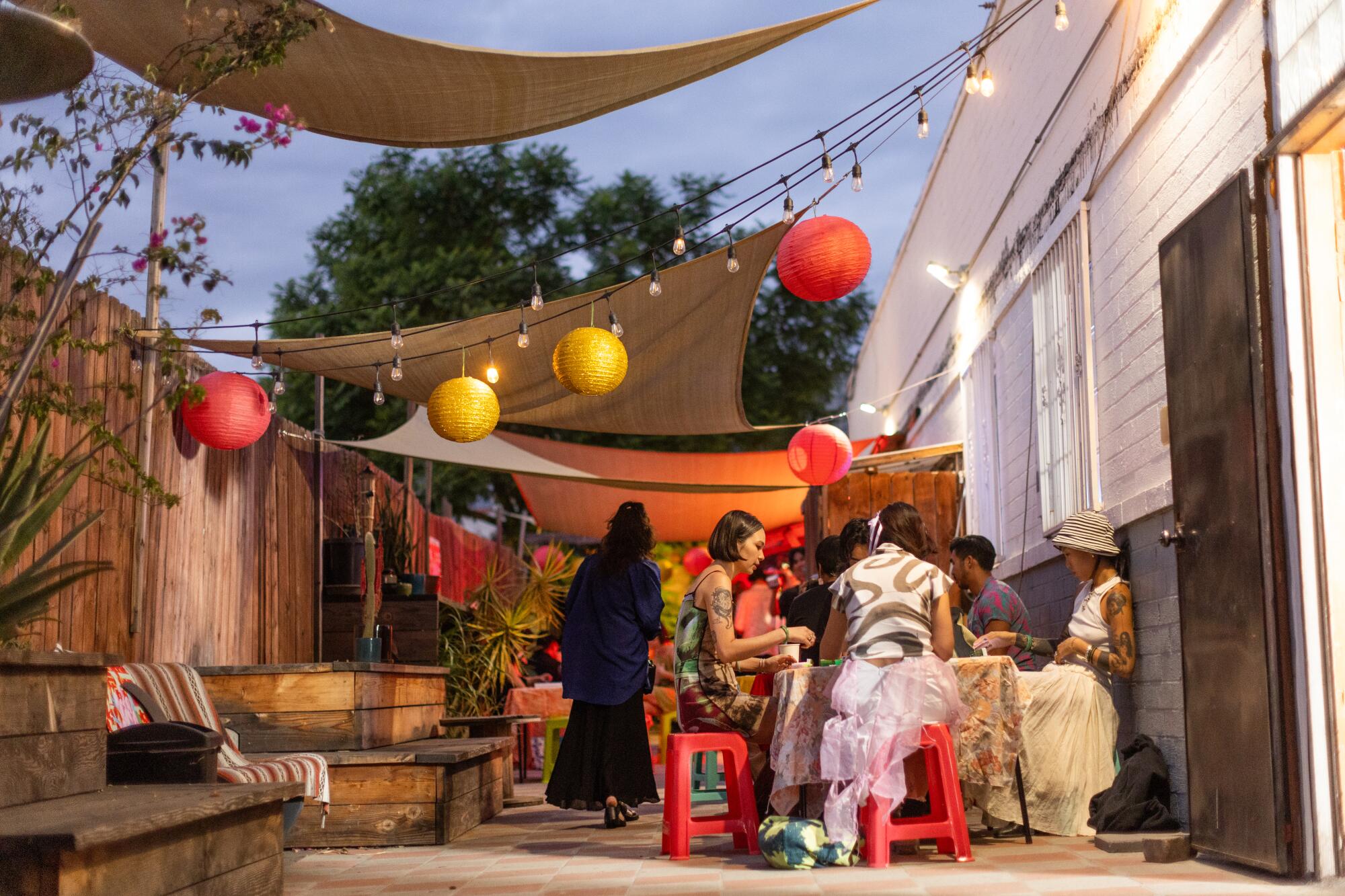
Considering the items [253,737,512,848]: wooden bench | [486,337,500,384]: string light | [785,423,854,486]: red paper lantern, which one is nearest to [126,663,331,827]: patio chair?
[253,737,512,848]: wooden bench

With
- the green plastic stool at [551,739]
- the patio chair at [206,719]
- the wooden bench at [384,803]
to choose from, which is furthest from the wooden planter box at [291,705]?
the green plastic stool at [551,739]

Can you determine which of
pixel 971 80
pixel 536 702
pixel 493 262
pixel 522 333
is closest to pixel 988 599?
pixel 971 80

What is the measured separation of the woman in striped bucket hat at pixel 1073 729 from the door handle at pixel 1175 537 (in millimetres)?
820

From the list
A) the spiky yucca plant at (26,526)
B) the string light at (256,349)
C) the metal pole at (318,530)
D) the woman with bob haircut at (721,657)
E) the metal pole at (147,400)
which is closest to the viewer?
the spiky yucca plant at (26,526)

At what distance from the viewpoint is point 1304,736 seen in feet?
11.6

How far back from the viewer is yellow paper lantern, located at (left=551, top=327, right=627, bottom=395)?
6176 millimetres

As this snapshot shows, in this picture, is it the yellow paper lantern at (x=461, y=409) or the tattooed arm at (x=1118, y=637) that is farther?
the yellow paper lantern at (x=461, y=409)

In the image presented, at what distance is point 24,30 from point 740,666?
10.6ft

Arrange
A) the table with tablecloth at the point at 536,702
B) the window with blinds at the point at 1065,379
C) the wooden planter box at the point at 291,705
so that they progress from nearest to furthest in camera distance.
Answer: the wooden planter box at the point at 291,705 < the window with blinds at the point at 1065,379 < the table with tablecloth at the point at 536,702

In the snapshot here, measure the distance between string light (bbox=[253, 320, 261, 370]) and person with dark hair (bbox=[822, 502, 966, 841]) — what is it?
11.5ft

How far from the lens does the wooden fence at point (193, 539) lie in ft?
16.6

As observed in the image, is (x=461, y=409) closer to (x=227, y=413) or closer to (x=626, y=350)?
(x=227, y=413)

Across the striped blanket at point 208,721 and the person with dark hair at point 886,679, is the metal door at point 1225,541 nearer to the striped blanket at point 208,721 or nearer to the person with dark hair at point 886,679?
the person with dark hair at point 886,679

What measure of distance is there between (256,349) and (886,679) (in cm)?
397
